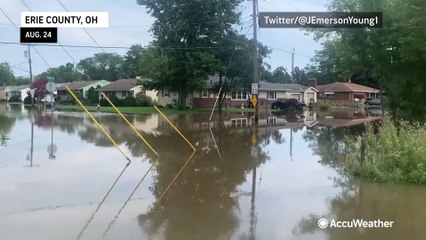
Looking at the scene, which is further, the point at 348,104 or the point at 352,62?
the point at 348,104

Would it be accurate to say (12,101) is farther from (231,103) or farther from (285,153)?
(285,153)

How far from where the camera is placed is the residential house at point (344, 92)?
7638 cm

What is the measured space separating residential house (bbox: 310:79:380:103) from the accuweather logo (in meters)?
71.4

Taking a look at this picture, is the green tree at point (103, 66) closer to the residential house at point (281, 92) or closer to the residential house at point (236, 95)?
the residential house at point (281, 92)

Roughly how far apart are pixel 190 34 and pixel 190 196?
35031 millimetres

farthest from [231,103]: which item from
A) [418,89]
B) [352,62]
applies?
[418,89]

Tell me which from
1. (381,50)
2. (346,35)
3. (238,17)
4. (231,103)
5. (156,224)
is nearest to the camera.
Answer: (156,224)

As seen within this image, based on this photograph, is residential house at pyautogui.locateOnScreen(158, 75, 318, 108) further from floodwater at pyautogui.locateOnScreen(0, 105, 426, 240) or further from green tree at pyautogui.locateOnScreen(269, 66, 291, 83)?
floodwater at pyautogui.locateOnScreen(0, 105, 426, 240)

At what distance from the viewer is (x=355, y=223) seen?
7.06 metres

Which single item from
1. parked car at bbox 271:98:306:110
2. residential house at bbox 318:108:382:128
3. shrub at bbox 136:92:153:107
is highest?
shrub at bbox 136:92:153:107

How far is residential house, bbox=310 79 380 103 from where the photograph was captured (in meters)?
76.4

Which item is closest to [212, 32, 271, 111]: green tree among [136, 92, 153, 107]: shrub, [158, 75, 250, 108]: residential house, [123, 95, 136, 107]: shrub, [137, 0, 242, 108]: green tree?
[137, 0, 242, 108]: green tree

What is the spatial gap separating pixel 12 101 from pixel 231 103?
4890 cm

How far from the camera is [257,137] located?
69.5ft
